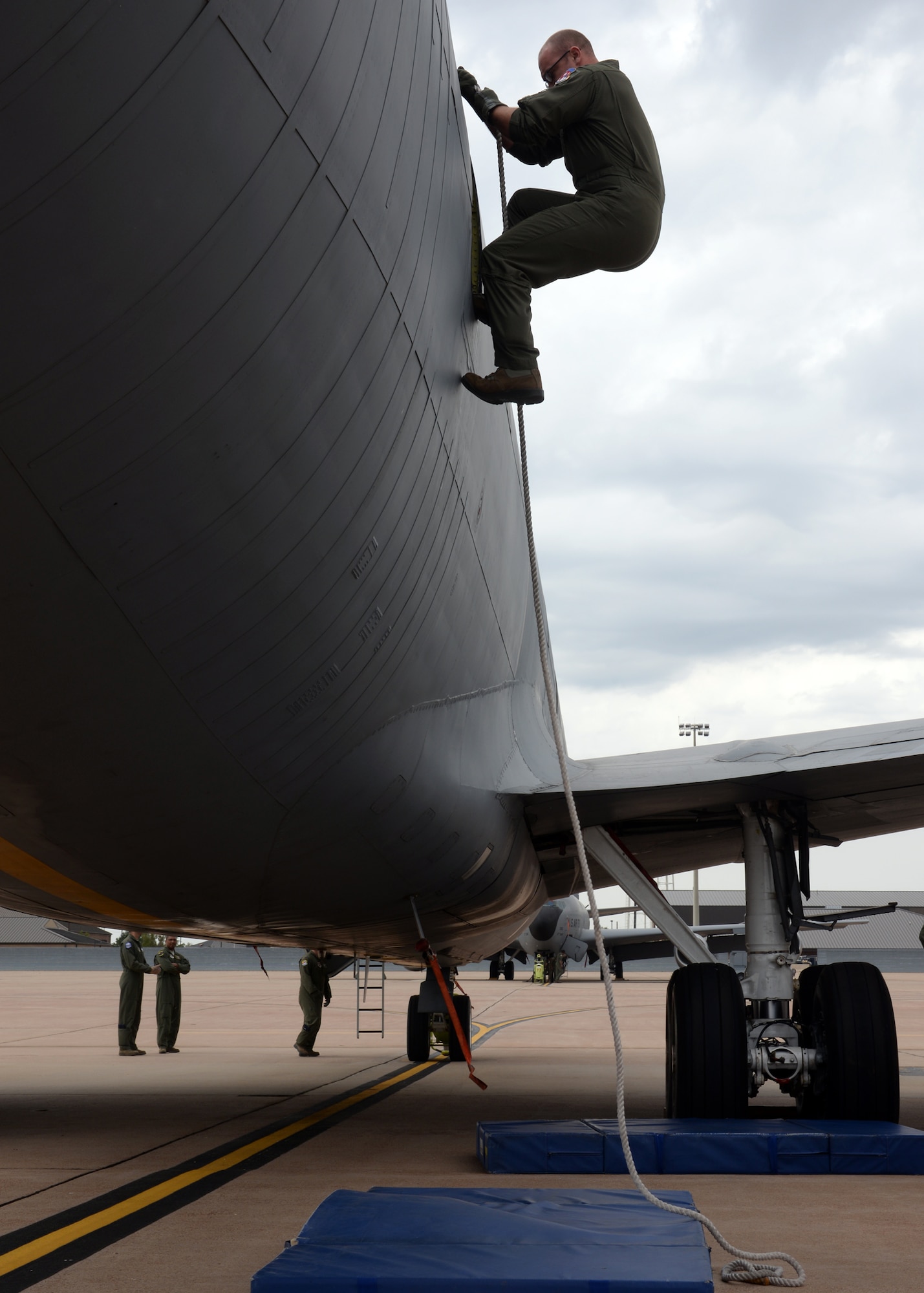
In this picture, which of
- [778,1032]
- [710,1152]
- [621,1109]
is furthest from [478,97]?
[778,1032]

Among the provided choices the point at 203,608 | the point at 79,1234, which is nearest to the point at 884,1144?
the point at 79,1234

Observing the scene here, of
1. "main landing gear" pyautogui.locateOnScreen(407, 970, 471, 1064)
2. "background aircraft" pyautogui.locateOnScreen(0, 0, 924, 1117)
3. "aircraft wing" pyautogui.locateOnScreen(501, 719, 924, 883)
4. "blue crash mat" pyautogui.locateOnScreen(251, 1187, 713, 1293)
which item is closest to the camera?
"background aircraft" pyautogui.locateOnScreen(0, 0, 924, 1117)

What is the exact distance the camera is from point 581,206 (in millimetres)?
4406

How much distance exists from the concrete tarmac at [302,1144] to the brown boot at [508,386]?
3.02 metres

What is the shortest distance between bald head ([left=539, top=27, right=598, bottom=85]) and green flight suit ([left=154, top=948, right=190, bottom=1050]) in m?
13.3

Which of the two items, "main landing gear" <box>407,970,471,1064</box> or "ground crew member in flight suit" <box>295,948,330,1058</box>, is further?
"ground crew member in flight suit" <box>295,948,330,1058</box>

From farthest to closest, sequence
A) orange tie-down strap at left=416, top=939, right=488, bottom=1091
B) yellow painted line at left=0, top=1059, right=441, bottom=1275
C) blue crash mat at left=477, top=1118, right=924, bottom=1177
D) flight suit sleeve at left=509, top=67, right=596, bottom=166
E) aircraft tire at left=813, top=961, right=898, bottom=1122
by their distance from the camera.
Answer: aircraft tire at left=813, top=961, right=898, bottom=1122
blue crash mat at left=477, top=1118, right=924, bottom=1177
orange tie-down strap at left=416, top=939, right=488, bottom=1091
flight suit sleeve at left=509, top=67, right=596, bottom=166
yellow painted line at left=0, top=1059, right=441, bottom=1275

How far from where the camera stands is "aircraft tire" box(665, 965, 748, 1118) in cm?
690

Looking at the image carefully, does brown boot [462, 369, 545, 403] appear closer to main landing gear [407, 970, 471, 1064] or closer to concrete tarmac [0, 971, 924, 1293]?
concrete tarmac [0, 971, 924, 1293]

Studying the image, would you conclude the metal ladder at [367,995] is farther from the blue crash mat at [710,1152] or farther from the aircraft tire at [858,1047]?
the blue crash mat at [710,1152]

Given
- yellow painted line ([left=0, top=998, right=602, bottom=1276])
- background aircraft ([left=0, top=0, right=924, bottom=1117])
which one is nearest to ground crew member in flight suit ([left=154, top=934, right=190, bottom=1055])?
yellow painted line ([left=0, top=998, right=602, bottom=1276])

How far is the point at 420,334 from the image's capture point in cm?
383

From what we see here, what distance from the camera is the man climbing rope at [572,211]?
4328 millimetres

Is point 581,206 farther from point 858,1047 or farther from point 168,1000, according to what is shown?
point 168,1000
